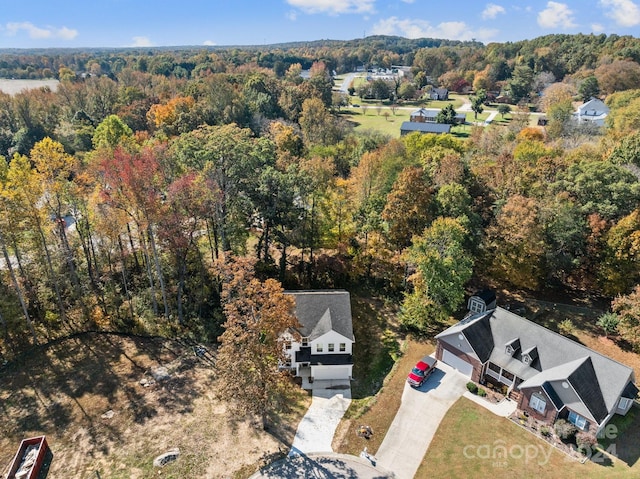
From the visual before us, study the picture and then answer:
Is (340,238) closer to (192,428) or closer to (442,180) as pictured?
(442,180)

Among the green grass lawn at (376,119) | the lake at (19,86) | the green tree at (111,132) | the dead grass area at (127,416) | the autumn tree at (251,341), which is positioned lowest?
the dead grass area at (127,416)

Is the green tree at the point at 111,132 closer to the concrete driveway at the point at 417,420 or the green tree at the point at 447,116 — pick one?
the concrete driveway at the point at 417,420

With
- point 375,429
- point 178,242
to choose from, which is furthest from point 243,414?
point 178,242

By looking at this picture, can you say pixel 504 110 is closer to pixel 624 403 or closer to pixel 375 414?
pixel 624 403

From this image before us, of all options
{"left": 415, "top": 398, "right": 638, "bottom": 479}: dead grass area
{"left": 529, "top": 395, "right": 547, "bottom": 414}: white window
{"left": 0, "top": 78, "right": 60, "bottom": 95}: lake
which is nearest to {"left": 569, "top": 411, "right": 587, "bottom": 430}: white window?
{"left": 529, "top": 395, "right": 547, "bottom": 414}: white window

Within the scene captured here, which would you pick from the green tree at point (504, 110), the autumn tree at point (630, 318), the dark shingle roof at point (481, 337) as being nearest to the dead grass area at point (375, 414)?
the dark shingle roof at point (481, 337)

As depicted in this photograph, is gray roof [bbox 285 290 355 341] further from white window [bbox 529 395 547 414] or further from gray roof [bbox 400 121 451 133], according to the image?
gray roof [bbox 400 121 451 133]
